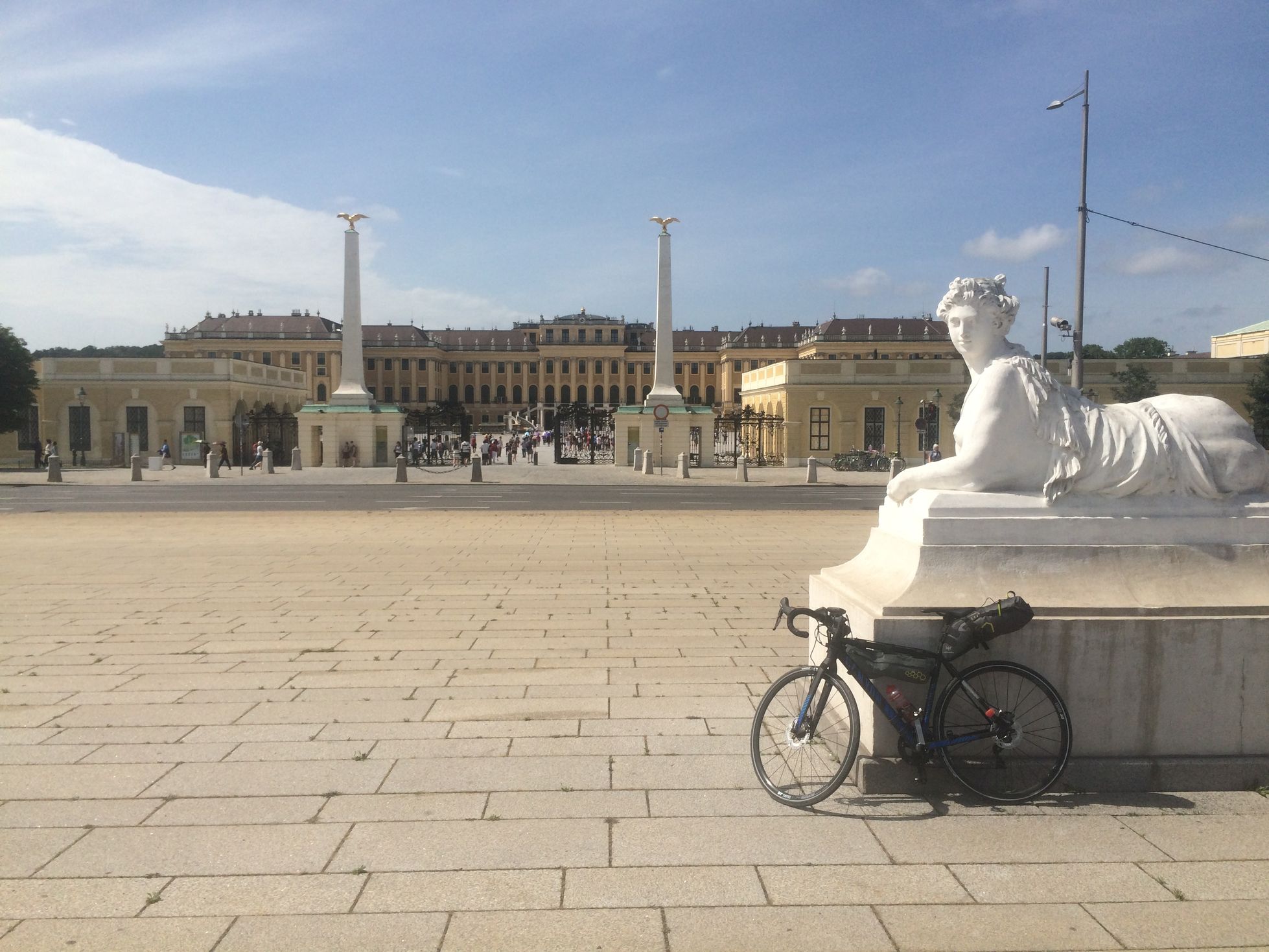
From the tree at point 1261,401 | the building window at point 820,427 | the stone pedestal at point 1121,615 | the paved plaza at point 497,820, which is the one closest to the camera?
the paved plaza at point 497,820

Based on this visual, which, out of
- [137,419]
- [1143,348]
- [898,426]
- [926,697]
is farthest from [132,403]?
[1143,348]

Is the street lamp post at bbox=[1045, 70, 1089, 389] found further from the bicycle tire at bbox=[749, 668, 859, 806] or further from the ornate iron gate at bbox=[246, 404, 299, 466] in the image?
the ornate iron gate at bbox=[246, 404, 299, 466]

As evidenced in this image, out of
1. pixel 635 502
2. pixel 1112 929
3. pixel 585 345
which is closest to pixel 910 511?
pixel 1112 929

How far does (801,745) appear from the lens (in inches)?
173

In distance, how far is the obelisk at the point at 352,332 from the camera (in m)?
45.5

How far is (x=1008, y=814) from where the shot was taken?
4.19 metres

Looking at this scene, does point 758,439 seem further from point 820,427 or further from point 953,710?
point 953,710

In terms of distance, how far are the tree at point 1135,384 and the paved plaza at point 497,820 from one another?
42588 millimetres

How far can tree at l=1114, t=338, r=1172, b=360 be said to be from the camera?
119 meters

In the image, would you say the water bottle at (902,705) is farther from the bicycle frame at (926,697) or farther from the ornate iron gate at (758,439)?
the ornate iron gate at (758,439)

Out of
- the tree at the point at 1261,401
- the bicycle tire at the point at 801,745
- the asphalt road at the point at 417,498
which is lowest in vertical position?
the asphalt road at the point at 417,498

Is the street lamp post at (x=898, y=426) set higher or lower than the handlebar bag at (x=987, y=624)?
higher

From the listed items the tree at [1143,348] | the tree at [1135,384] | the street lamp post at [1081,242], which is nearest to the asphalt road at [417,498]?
the street lamp post at [1081,242]

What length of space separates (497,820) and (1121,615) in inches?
116
